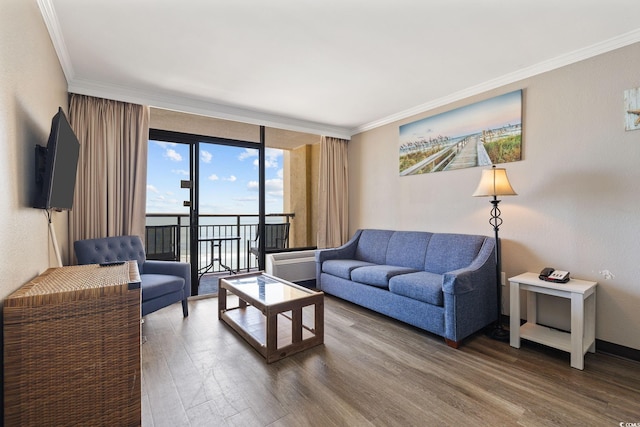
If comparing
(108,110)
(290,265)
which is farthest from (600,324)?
(108,110)

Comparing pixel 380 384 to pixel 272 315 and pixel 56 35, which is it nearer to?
pixel 272 315

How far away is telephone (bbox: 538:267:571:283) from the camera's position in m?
2.29

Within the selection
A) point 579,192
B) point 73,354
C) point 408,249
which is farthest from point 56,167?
point 579,192

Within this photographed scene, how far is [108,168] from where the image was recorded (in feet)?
10.2

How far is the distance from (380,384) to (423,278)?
1.19 metres

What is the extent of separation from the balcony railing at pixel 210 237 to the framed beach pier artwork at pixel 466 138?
2377 mm

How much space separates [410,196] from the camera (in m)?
3.86

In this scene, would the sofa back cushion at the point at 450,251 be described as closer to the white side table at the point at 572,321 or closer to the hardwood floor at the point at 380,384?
the white side table at the point at 572,321

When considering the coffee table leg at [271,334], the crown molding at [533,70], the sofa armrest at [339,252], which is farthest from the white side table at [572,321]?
the sofa armrest at [339,252]

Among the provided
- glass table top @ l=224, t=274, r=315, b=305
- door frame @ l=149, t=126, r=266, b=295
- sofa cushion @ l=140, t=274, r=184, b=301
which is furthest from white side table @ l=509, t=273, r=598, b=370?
door frame @ l=149, t=126, r=266, b=295

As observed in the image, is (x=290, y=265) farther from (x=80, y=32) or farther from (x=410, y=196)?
(x=80, y=32)

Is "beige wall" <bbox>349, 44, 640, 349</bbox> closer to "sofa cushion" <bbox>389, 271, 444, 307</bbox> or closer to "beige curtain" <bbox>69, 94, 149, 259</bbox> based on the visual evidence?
"sofa cushion" <bbox>389, 271, 444, 307</bbox>

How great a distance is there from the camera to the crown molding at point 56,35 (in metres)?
1.83

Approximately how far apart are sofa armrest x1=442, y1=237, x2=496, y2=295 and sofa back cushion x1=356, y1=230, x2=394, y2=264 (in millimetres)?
1205
